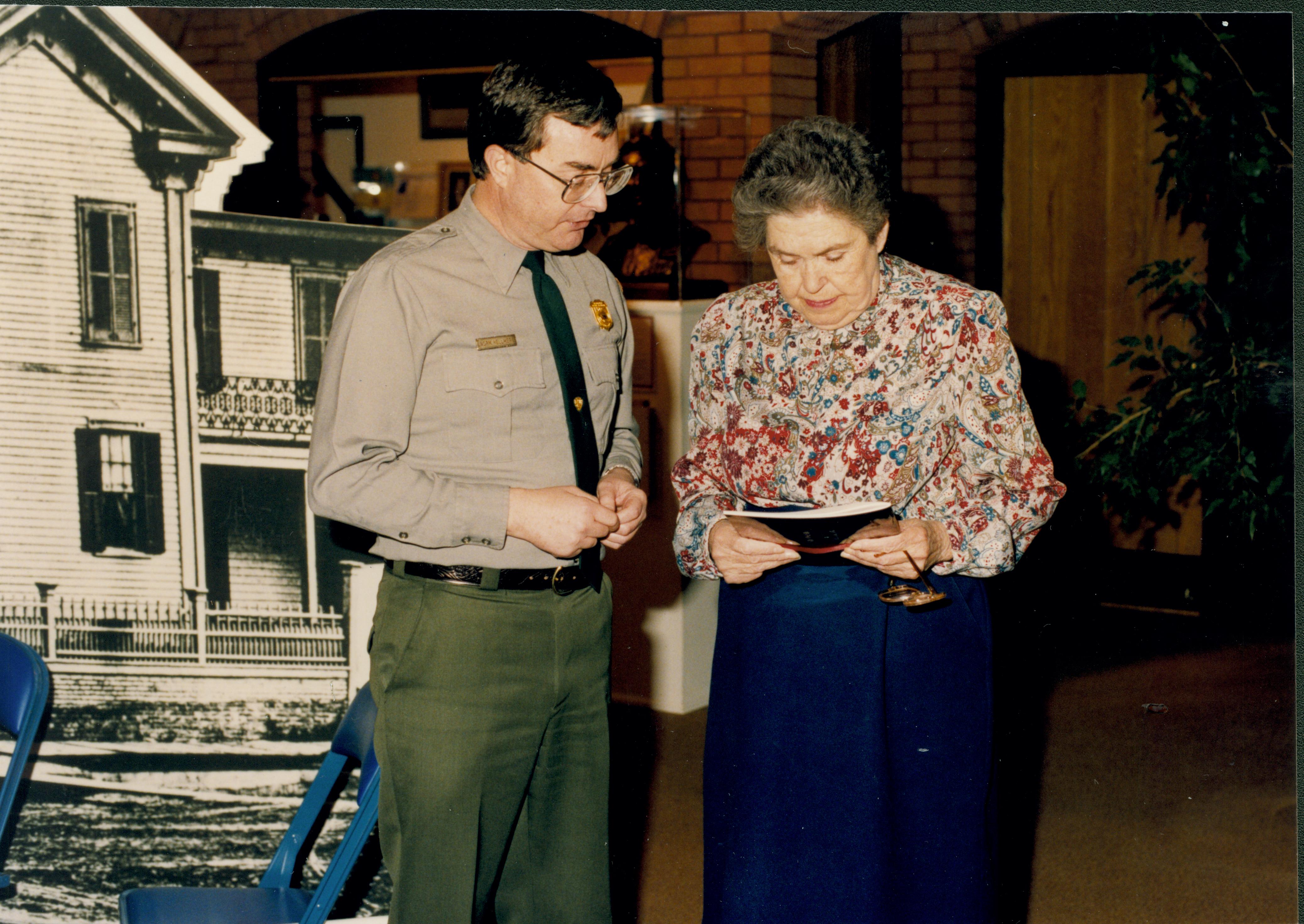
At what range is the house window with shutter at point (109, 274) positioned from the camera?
2824 mm

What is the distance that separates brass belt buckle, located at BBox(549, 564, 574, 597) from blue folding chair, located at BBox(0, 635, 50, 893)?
111 centimetres

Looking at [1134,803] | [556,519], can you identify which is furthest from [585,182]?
[1134,803]

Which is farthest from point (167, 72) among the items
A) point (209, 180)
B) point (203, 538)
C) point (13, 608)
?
point (13, 608)

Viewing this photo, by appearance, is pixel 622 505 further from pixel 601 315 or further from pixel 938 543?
pixel 938 543

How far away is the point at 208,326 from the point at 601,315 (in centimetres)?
114

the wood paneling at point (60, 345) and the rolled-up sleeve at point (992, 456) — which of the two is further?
the wood paneling at point (60, 345)

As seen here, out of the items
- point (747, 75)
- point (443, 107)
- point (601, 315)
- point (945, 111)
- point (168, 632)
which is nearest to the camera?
point (601, 315)

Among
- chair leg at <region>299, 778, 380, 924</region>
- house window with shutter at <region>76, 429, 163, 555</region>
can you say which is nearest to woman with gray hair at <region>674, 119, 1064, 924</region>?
chair leg at <region>299, 778, 380, 924</region>

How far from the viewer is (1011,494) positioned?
1926 millimetres

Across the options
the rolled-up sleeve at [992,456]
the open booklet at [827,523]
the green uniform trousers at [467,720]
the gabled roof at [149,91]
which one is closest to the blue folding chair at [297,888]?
the green uniform trousers at [467,720]

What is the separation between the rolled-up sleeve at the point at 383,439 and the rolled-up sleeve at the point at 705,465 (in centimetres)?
32

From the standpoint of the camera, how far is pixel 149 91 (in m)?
2.83

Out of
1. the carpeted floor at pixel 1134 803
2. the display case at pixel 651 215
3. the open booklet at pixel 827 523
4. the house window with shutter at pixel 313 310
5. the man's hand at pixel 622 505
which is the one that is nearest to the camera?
the open booklet at pixel 827 523

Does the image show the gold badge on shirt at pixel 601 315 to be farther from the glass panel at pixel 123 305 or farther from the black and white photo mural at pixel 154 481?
the glass panel at pixel 123 305
